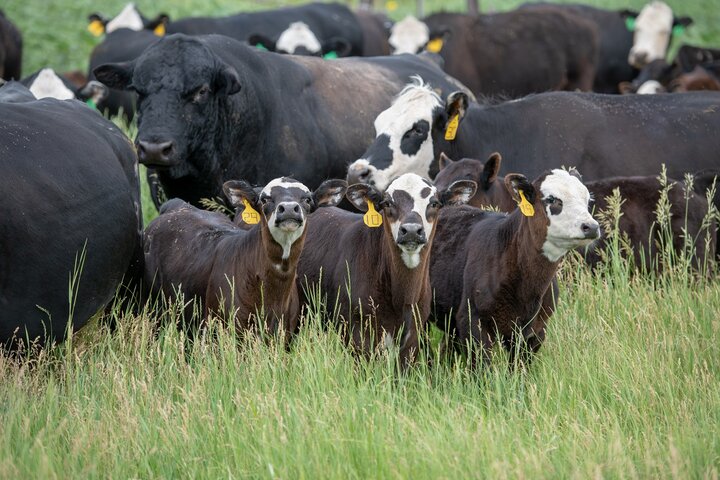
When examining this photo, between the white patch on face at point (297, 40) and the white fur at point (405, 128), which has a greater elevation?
the white fur at point (405, 128)

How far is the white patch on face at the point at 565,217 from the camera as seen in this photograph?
6.44 m

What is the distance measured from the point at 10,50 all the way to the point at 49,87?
7.27 m

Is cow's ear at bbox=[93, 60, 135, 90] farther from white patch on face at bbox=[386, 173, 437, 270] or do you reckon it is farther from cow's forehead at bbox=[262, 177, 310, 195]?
white patch on face at bbox=[386, 173, 437, 270]

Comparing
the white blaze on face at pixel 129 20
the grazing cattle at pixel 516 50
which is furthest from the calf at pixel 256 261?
the white blaze on face at pixel 129 20

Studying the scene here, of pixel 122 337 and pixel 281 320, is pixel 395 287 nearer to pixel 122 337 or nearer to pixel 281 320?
pixel 281 320

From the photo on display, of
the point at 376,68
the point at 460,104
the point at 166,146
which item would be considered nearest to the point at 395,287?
the point at 166,146

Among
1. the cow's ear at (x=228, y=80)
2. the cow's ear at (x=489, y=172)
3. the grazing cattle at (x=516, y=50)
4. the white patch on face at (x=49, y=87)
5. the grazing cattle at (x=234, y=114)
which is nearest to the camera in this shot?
the cow's ear at (x=489, y=172)

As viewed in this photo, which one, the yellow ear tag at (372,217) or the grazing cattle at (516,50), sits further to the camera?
the grazing cattle at (516,50)

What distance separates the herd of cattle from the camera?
6465 mm

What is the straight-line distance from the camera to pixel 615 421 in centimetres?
A: 536

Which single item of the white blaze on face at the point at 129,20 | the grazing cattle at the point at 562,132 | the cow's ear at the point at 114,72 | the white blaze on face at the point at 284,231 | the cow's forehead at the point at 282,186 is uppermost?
the cow's ear at the point at 114,72

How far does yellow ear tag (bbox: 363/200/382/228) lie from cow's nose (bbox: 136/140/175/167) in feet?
7.60

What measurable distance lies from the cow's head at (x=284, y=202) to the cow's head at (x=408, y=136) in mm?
2055

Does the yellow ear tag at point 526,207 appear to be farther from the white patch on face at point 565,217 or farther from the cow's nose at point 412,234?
the cow's nose at point 412,234
